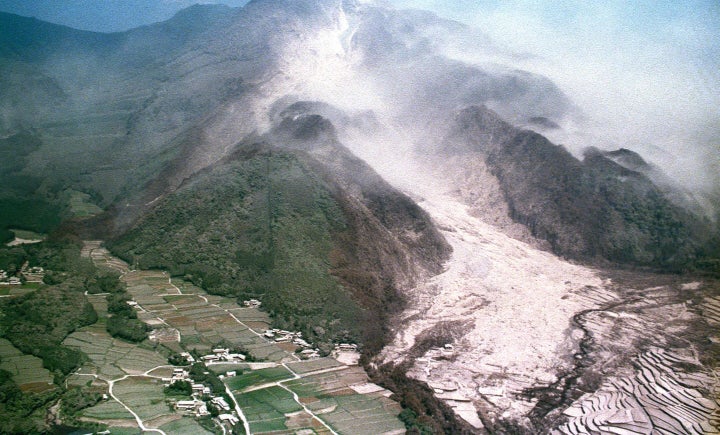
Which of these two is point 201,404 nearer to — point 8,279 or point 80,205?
point 8,279

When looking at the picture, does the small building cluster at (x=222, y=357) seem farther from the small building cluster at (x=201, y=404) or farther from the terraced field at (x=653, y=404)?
the terraced field at (x=653, y=404)

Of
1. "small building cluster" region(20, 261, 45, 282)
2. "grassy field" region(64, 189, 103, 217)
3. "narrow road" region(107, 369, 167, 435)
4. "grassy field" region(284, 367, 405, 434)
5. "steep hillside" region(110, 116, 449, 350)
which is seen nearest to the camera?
"narrow road" region(107, 369, 167, 435)

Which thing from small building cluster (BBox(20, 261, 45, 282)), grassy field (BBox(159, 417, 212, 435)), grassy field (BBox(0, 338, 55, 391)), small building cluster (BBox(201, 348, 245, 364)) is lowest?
grassy field (BBox(159, 417, 212, 435))

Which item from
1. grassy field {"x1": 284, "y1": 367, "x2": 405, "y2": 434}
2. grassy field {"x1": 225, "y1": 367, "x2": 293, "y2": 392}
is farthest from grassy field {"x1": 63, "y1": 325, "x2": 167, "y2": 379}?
grassy field {"x1": 284, "y1": 367, "x2": 405, "y2": 434}

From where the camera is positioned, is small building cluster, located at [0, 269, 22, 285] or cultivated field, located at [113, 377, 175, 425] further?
small building cluster, located at [0, 269, 22, 285]

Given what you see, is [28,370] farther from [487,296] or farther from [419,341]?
[487,296]

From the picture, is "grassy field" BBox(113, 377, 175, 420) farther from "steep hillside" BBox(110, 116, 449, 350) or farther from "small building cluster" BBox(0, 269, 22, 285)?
"small building cluster" BBox(0, 269, 22, 285)

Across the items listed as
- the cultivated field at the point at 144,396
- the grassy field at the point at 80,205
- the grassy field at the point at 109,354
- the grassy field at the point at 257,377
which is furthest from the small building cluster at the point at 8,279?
the grassy field at the point at 257,377
